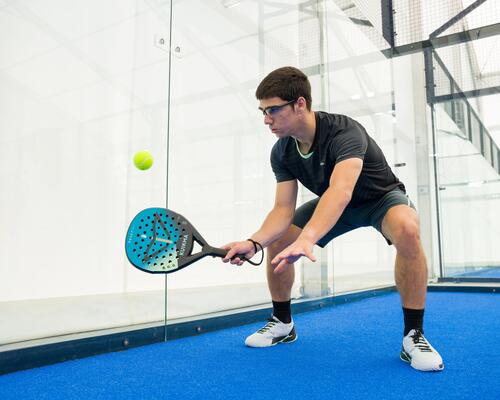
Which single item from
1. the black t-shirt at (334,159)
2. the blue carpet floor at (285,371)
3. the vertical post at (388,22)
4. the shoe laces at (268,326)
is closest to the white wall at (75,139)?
the blue carpet floor at (285,371)

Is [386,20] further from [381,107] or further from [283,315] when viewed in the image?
[283,315]

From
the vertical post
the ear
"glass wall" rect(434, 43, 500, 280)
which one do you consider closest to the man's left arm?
the ear

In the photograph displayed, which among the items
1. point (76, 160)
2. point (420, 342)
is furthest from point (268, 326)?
point (76, 160)

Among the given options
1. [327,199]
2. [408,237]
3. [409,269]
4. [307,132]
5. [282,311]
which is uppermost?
[307,132]

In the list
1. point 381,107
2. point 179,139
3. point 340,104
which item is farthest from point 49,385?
point 381,107

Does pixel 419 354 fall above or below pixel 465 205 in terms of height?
below

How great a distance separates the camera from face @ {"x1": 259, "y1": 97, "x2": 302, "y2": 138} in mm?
1684

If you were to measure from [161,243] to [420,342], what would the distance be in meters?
0.87

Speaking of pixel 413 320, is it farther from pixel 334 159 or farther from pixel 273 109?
pixel 273 109

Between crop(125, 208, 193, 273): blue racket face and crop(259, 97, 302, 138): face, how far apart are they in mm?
466

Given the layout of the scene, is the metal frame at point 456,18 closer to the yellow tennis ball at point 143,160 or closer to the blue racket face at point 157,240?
the yellow tennis ball at point 143,160

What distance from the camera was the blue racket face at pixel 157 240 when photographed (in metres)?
1.48

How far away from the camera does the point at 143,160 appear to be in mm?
2021

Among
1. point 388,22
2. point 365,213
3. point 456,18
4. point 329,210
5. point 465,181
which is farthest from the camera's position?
point 388,22
